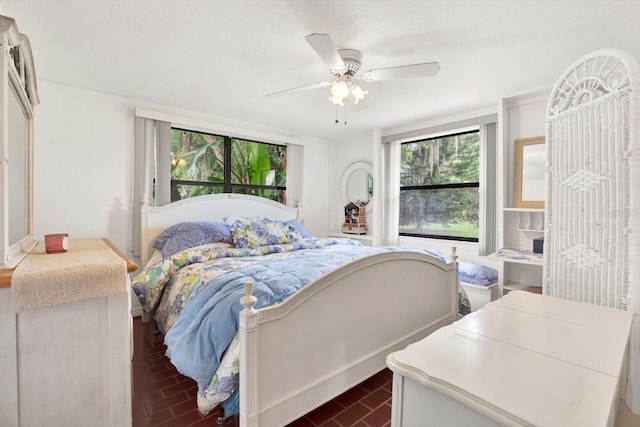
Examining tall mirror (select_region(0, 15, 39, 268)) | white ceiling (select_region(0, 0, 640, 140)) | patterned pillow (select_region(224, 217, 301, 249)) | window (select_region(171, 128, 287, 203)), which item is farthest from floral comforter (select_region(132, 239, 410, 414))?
white ceiling (select_region(0, 0, 640, 140))

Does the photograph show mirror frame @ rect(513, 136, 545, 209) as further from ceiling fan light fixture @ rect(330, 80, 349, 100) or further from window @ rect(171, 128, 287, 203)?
window @ rect(171, 128, 287, 203)

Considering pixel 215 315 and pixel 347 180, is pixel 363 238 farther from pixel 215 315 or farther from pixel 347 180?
pixel 215 315

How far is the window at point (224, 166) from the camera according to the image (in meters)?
3.60

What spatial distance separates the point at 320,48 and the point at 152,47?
1.23m

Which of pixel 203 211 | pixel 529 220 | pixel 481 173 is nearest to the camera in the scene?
pixel 529 220

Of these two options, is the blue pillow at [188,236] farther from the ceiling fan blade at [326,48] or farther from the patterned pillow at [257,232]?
the ceiling fan blade at [326,48]

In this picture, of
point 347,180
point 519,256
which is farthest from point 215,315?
point 347,180

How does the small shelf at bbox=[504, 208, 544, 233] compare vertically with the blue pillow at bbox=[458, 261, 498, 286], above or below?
above

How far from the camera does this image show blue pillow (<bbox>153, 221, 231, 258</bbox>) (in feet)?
9.42

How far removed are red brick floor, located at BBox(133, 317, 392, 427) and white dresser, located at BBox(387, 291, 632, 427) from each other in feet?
3.38

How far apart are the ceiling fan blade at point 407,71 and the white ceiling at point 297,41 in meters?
0.19

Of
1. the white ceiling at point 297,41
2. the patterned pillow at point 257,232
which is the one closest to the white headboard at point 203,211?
the patterned pillow at point 257,232

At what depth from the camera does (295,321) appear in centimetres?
154

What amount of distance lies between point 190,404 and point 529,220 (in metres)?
3.34
